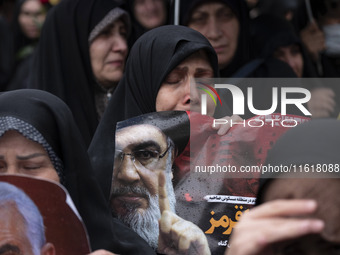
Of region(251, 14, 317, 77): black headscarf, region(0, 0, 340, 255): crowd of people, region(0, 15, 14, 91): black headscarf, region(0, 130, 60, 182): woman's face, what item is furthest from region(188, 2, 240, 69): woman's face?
region(0, 15, 14, 91): black headscarf

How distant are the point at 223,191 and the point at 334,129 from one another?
823mm

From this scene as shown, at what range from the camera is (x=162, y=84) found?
2.88 metres

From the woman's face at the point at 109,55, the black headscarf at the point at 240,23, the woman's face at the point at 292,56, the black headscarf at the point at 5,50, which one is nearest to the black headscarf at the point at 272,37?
the woman's face at the point at 292,56

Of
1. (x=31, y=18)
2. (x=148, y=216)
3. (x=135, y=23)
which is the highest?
(x=31, y=18)

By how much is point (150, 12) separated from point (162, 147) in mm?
2300

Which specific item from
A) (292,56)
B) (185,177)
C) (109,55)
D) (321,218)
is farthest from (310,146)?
(292,56)

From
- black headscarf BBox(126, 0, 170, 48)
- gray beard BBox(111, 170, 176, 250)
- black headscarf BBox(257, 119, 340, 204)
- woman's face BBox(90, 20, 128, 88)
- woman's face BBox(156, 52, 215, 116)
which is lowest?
gray beard BBox(111, 170, 176, 250)

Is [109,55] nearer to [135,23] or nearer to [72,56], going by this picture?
[72,56]

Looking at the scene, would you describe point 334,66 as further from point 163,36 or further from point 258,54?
point 163,36

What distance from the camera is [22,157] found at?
7.12 feet

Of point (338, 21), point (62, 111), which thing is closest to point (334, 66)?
point (338, 21)

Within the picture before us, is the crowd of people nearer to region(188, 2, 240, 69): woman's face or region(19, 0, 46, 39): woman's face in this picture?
region(188, 2, 240, 69): woman's face

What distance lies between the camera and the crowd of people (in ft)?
4.97

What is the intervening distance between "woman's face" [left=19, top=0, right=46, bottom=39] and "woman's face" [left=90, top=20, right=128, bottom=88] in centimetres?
241
